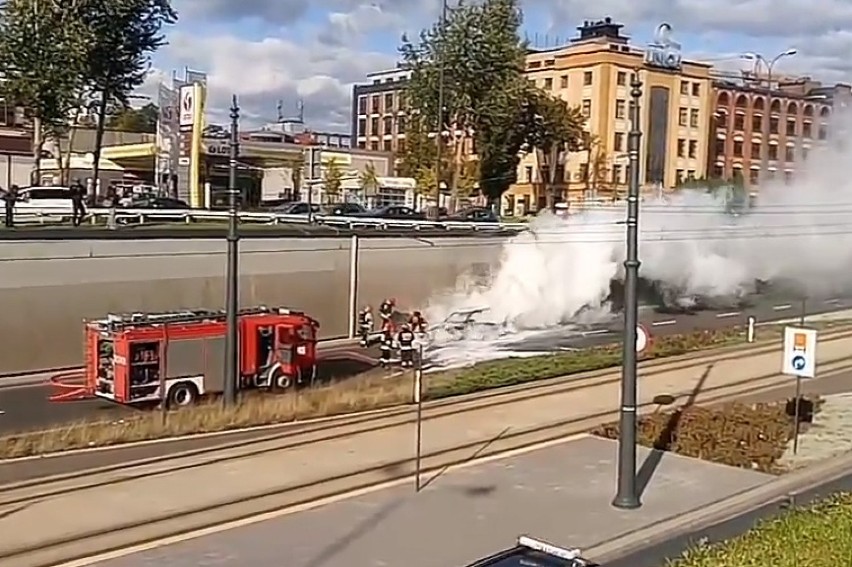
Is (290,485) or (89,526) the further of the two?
(290,485)

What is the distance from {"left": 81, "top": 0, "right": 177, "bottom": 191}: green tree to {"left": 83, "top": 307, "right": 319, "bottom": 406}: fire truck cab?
26686 mm

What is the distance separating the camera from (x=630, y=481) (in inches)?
720

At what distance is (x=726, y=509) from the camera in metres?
18.2

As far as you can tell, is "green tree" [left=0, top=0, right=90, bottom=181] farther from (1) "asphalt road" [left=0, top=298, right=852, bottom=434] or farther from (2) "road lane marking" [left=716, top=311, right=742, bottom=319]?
(2) "road lane marking" [left=716, top=311, right=742, bottom=319]

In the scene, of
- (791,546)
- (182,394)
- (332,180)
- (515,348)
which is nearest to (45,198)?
(515,348)

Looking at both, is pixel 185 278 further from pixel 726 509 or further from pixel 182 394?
pixel 726 509

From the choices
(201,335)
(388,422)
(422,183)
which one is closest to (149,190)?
(422,183)

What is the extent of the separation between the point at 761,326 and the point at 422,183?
38017mm

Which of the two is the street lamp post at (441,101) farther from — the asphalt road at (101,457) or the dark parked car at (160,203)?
the asphalt road at (101,457)

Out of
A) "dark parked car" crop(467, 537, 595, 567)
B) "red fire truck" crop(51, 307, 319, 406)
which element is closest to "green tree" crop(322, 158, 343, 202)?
"red fire truck" crop(51, 307, 319, 406)

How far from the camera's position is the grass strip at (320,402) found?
23641 millimetres

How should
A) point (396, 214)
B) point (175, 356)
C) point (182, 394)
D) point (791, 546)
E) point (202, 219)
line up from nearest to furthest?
point (791, 546) < point (175, 356) < point (182, 394) < point (202, 219) < point (396, 214)

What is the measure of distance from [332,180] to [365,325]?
4824 centimetres

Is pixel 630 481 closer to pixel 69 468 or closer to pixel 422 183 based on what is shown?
pixel 69 468
